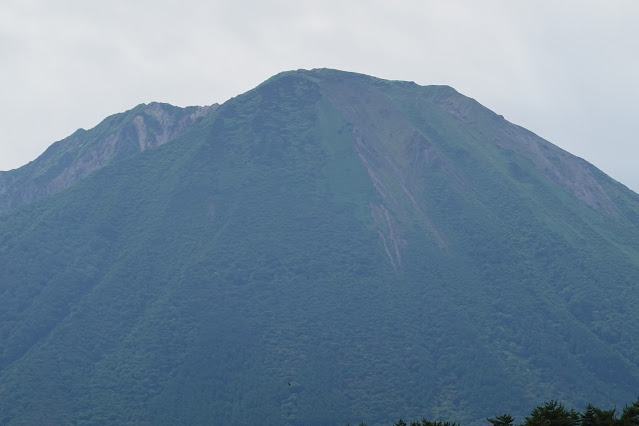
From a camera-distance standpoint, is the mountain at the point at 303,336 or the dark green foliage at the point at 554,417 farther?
the mountain at the point at 303,336

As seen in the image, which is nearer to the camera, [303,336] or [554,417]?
[554,417]

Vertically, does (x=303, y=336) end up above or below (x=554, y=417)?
below

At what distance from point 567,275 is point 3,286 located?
131 meters

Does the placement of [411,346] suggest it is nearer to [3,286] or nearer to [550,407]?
[3,286]

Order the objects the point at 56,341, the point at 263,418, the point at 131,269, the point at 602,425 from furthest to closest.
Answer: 1. the point at 131,269
2. the point at 56,341
3. the point at 263,418
4. the point at 602,425

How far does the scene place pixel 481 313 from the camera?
186125mm

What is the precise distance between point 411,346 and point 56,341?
240ft

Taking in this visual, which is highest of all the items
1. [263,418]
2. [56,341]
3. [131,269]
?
[131,269]

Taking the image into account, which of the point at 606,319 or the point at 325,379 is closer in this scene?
the point at 325,379

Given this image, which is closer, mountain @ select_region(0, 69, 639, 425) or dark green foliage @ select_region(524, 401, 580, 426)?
dark green foliage @ select_region(524, 401, 580, 426)

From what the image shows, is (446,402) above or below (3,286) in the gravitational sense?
below

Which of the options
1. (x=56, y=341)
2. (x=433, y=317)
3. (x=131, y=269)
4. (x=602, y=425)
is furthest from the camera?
(x=131, y=269)

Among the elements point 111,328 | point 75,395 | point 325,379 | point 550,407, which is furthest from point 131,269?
point 550,407

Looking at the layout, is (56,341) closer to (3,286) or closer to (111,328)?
(111,328)
